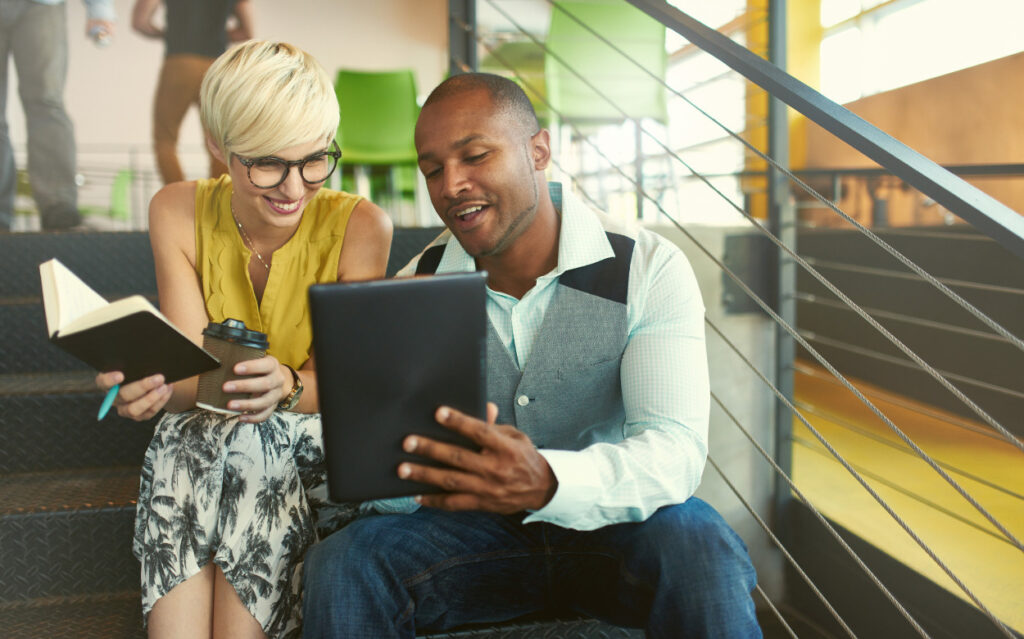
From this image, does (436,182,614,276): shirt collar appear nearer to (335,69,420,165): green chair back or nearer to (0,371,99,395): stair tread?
(0,371,99,395): stair tread

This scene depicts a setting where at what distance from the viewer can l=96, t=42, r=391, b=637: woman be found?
3.63 ft

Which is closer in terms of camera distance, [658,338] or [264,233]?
[658,338]

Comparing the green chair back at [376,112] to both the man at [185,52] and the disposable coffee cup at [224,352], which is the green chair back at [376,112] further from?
the disposable coffee cup at [224,352]

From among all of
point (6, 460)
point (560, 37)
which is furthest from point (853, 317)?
point (6, 460)

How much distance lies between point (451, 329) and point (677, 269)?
1.65 feet

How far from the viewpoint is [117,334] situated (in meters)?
0.95

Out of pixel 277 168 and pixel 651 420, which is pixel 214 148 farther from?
pixel 651 420

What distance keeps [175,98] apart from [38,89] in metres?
0.62

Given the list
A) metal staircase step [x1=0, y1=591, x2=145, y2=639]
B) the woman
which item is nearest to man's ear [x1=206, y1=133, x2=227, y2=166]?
the woman

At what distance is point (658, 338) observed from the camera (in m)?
1.16

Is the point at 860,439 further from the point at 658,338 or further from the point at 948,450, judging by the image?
the point at 658,338

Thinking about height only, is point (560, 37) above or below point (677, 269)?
above

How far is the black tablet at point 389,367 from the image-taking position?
83 cm

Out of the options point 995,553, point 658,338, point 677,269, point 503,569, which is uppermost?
point 677,269
